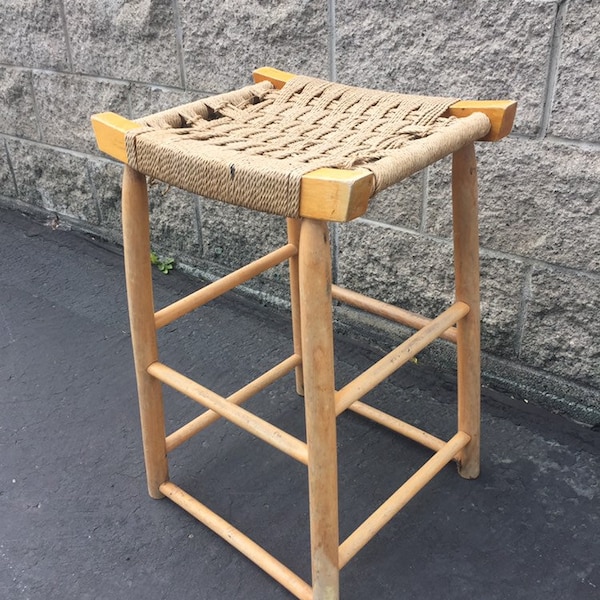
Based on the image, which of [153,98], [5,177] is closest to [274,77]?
[153,98]

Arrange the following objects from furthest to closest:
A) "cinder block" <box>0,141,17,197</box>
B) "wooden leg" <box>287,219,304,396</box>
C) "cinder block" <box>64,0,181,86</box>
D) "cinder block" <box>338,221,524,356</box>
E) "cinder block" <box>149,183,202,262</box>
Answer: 1. "cinder block" <box>0,141,17,197</box>
2. "cinder block" <box>149,183,202,262</box>
3. "cinder block" <box>64,0,181,86</box>
4. "cinder block" <box>338,221,524,356</box>
5. "wooden leg" <box>287,219,304,396</box>

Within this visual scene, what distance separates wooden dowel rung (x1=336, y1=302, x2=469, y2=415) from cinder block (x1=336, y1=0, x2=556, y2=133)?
1.46 ft

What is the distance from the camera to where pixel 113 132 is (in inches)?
42.4

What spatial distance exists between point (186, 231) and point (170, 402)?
63 centimetres

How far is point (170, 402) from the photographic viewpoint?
168 centimetres

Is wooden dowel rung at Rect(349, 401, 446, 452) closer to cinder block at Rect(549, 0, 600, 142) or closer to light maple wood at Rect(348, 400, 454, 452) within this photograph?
light maple wood at Rect(348, 400, 454, 452)

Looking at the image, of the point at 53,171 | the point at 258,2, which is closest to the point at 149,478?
the point at 258,2

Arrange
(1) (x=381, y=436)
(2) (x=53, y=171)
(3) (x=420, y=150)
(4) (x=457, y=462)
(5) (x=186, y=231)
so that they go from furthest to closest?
(2) (x=53, y=171), (5) (x=186, y=231), (1) (x=381, y=436), (4) (x=457, y=462), (3) (x=420, y=150)

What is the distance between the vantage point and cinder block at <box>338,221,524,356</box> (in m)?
1.55

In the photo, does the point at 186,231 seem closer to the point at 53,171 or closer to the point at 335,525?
the point at 53,171

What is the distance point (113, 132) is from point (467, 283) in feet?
2.08

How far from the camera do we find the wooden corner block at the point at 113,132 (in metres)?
1.07

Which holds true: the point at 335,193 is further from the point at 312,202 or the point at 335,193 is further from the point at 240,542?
the point at 240,542

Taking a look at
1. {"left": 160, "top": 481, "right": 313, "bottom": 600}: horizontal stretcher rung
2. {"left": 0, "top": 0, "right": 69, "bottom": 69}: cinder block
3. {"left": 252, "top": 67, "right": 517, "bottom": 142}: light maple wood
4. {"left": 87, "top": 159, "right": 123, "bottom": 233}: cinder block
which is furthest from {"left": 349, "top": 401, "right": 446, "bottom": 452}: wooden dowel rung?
{"left": 0, "top": 0, "right": 69, "bottom": 69}: cinder block
